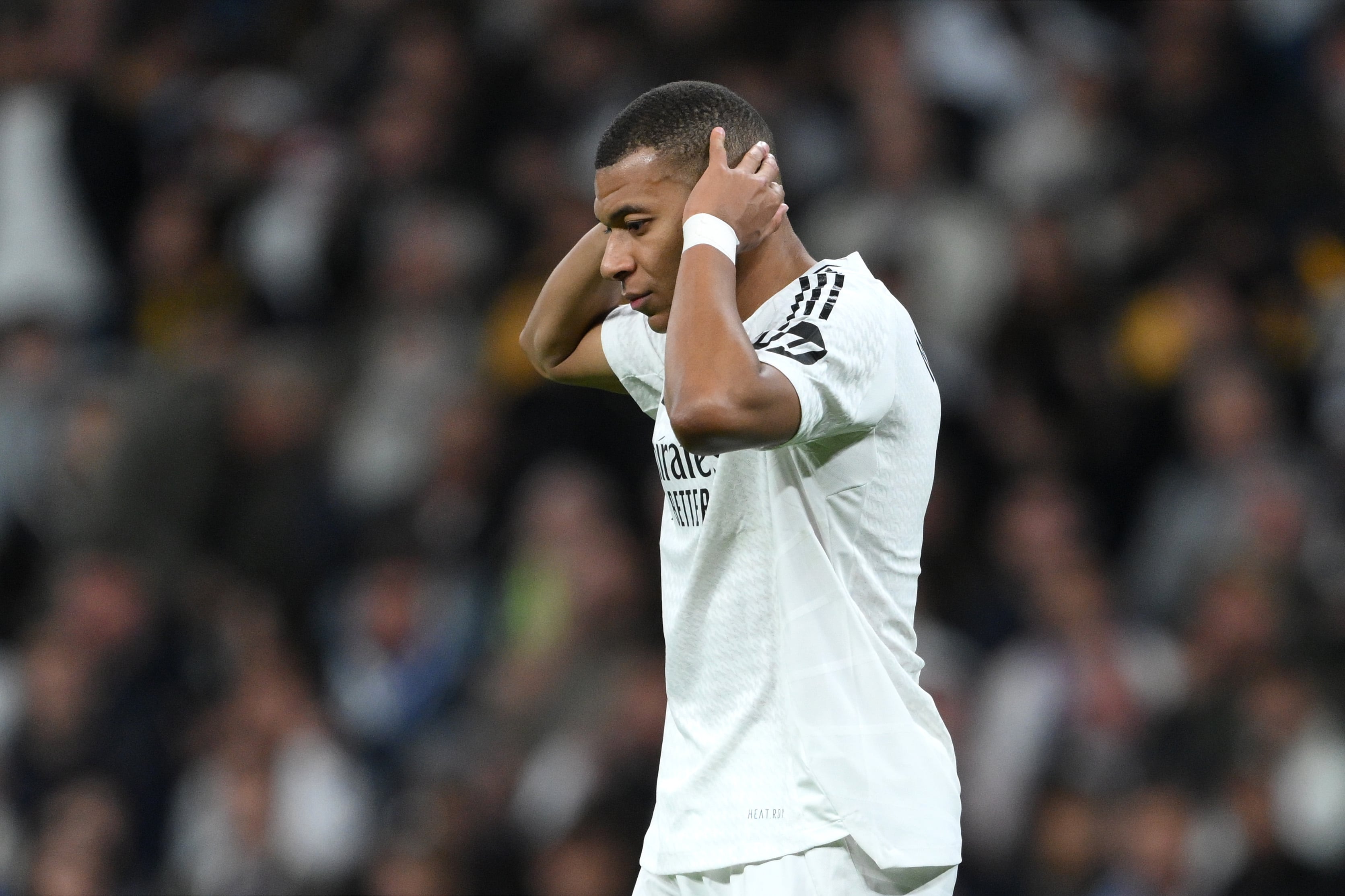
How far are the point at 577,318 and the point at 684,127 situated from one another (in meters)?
0.68

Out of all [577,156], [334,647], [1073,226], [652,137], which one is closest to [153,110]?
[577,156]

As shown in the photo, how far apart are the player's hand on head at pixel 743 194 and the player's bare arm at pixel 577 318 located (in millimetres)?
557

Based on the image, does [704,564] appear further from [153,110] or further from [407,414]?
[153,110]

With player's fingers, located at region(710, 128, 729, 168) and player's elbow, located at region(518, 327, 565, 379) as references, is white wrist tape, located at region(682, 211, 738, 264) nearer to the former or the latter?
player's fingers, located at region(710, 128, 729, 168)

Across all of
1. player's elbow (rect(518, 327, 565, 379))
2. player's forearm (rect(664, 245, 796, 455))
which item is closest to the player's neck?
player's forearm (rect(664, 245, 796, 455))

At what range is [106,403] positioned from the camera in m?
9.26

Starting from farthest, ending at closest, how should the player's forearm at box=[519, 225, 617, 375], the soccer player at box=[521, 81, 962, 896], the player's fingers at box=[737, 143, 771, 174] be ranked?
the player's forearm at box=[519, 225, 617, 375] → the player's fingers at box=[737, 143, 771, 174] → the soccer player at box=[521, 81, 962, 896]

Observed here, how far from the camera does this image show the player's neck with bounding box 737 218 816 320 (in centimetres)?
350

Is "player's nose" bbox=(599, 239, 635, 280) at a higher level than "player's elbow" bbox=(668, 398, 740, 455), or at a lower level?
higher

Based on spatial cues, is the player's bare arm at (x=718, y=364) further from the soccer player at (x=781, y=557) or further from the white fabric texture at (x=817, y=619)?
the white fabric texture at (x=817, y=619)

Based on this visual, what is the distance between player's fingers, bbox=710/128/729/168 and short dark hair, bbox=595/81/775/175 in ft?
0.07

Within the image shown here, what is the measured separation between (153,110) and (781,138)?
3.73 m

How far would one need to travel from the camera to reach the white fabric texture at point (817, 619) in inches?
130

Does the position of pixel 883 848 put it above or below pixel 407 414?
below
